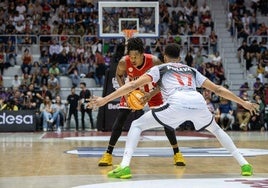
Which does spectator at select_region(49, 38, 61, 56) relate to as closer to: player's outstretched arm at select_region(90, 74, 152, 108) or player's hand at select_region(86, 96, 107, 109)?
player's outstretched arm at select_region(90, 74, 152, 108)

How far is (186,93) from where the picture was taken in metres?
7.96

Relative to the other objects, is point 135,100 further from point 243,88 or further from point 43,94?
point 243,88

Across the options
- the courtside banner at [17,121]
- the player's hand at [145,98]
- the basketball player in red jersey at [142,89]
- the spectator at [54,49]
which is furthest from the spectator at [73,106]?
the player's hand at [145,98]

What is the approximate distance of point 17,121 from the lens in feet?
69.9

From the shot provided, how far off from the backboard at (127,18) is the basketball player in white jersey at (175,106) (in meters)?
11.2

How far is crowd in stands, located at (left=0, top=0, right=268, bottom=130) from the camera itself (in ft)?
74.5

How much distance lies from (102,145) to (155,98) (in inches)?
182

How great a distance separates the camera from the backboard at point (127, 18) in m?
19.6

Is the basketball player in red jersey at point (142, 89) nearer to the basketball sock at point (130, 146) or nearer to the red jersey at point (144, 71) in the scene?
the red jersey at point (144, 71)

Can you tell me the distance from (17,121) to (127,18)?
214 inches

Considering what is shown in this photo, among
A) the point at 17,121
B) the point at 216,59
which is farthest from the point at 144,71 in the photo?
the point at 216,59

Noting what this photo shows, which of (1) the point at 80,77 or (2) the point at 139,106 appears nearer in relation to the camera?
(2) the point at 139,106

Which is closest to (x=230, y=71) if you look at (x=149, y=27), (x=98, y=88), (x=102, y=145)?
(x=98, y=88)

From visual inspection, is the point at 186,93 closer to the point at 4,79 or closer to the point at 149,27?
the point at 149,27
